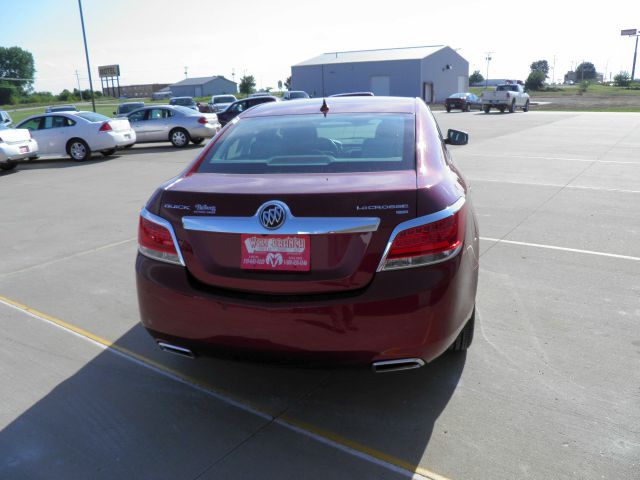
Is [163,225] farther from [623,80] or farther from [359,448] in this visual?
[623,80]

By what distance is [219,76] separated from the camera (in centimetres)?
11562

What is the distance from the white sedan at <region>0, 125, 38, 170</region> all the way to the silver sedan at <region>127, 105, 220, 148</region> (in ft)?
15.1

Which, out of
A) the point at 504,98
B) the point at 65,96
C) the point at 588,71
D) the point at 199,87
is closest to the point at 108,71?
the point at 65,96

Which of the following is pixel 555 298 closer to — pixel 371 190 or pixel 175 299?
pixel 371 190

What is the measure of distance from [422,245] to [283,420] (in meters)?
1.22

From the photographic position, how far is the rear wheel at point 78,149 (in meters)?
16.1

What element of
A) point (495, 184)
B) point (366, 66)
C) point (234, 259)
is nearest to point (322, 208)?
point (234, 259)

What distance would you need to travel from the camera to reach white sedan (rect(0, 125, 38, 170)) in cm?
1391

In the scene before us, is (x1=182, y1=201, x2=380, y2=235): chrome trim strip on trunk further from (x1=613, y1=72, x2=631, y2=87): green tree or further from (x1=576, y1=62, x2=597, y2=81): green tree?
(x1=576, y1=62, x2=597, y2=81): green tree

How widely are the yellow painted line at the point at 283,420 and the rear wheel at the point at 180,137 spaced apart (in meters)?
15.4

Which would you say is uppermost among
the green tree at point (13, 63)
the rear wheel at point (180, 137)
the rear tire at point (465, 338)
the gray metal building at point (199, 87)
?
the green tree at point (13, 63)

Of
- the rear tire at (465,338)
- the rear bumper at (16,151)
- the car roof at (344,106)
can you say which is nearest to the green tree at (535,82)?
the rear bumper at (16,151)

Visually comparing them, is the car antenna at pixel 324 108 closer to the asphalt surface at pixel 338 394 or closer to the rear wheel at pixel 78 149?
the asphalt surface at pixel 338 394

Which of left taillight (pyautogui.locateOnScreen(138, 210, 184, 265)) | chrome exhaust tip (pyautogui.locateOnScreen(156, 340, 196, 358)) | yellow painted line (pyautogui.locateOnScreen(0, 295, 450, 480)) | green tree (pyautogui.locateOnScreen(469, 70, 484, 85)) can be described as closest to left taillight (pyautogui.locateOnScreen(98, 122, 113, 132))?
yellow painted line (pyautogui.locateOnScreen(0, 295, 450, 480))
